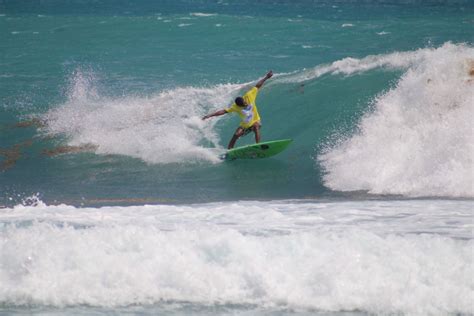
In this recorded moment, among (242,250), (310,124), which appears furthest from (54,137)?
(242,250)

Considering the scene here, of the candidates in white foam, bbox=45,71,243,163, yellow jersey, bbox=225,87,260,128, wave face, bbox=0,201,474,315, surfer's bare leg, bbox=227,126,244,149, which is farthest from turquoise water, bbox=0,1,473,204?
wave face, bbox=0,201,474,315

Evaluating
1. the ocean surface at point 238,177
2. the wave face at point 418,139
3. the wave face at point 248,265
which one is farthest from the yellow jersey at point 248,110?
the wave face at point 248,265

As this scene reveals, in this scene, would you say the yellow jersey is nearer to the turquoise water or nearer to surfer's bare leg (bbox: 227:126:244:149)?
surfer's bare leg (bbox: 227:126:244:149)

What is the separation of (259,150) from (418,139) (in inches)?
117

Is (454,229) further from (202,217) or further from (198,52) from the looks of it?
(198,52)

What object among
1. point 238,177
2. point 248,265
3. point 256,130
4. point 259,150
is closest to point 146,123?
point 256,130

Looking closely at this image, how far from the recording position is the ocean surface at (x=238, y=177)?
7293 mm

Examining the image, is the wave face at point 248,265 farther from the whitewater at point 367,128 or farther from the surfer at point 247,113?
the surfer at point 247,113

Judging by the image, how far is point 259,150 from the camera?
14.1 metres

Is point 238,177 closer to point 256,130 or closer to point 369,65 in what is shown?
point 256,130

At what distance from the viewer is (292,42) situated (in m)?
27.3

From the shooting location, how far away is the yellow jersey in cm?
1433

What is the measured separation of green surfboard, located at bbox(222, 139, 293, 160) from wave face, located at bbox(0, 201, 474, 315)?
15.9ft

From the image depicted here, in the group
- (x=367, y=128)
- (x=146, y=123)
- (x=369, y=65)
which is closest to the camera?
(x=367, y=128)
